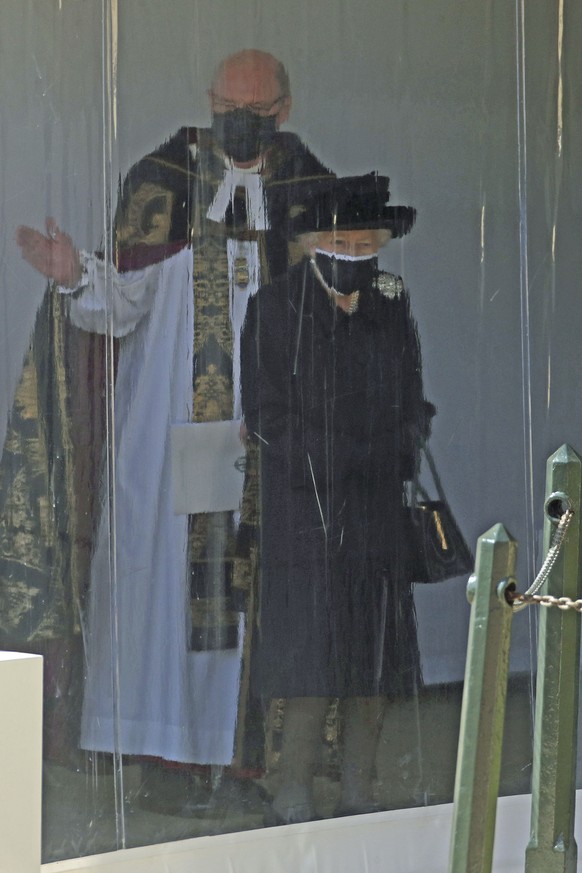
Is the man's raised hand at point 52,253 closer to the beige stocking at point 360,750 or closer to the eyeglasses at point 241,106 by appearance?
the eyeglasses at point 241,106

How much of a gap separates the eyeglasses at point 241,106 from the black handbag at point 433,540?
1092 mm

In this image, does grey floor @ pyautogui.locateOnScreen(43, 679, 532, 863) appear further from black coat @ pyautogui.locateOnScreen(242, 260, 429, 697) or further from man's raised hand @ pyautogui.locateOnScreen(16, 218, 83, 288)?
man's raised hand @ pyautogui.locateOnScreen(16, 218, 83, 288)

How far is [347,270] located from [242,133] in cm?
50

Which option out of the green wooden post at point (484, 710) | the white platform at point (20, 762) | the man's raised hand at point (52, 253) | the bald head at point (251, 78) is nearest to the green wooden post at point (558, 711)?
the green wooden post at point (484, 710)

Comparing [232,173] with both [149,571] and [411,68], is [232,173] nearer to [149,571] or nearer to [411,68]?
[411,68]

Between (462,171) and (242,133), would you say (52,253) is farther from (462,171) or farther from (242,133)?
(462,171)

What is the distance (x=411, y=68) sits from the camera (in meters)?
3.88

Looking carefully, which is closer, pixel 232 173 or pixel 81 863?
pixel 81 863

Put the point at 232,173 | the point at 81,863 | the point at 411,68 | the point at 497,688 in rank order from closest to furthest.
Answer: the point at 497,688 → the point at 81,863 → the point at 232,173 → the point at 411,68

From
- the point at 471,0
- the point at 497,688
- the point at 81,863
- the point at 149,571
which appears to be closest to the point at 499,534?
the point at 497,688

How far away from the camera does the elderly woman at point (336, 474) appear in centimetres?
366

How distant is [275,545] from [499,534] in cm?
184

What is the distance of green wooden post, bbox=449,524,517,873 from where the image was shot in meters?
1.85

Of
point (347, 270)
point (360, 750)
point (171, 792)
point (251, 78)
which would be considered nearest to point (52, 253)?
point (251, 78)
